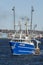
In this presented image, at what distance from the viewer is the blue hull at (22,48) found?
82.7 metres

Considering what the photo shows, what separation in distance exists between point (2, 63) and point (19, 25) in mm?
20831

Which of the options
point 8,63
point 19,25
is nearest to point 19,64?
point 8,63

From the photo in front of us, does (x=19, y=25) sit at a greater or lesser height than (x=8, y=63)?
greater

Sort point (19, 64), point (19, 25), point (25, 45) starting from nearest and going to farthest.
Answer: point (19, 64) → point (25, 45) → point (19, 25)

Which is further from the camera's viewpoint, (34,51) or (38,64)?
(34,51)

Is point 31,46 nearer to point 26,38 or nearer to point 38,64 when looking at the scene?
point 26,38

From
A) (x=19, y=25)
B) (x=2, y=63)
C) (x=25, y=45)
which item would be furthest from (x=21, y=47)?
(x=2, y=63)

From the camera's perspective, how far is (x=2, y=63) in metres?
→ 68.5

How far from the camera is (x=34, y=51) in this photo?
8381 cm

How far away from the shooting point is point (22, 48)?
82938 millimetres

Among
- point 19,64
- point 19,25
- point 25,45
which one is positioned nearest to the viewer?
point 19,64

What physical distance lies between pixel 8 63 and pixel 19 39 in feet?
55.8

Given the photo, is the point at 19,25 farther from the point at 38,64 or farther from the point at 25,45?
A: the point at 38,64

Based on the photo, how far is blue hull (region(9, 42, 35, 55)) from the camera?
271ft
